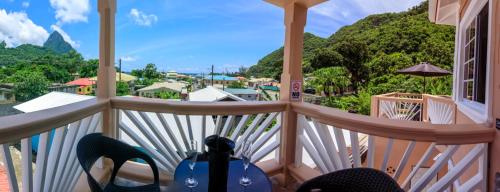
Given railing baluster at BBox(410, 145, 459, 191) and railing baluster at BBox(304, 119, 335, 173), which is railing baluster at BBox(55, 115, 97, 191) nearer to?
railing baluster at BBox(304, 119, 335, 173)

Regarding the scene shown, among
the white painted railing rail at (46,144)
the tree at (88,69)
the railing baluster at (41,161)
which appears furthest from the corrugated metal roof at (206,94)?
the railing baluster at (41,161)

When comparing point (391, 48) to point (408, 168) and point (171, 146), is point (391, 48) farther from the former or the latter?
point (171, 146)

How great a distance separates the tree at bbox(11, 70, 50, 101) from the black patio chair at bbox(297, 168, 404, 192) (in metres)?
2.51

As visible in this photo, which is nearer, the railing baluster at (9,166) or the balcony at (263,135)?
the railing baluster at (9,166)

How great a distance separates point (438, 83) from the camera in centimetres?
1060

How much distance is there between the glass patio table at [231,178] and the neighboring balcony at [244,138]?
337 millimetres

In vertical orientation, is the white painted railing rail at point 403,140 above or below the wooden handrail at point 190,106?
below

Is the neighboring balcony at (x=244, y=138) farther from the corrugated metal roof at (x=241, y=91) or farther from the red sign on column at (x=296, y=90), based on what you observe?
the corrugated metal roof at (x=241, y=91)

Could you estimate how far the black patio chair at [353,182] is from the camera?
1.41m

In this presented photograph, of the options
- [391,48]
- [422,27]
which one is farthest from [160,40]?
[422,27]

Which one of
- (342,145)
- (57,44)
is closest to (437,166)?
(342,145)

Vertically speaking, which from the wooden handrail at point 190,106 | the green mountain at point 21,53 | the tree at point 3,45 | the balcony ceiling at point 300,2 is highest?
the balcony ceiling at point 300,2

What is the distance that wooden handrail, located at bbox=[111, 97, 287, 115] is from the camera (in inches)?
101

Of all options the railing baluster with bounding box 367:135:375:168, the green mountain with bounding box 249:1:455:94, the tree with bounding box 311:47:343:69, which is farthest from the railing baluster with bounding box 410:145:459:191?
the tree with bounding box 311:47:343:69
